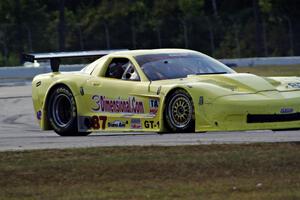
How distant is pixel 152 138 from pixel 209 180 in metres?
3.89

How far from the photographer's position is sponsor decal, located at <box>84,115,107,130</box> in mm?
13797

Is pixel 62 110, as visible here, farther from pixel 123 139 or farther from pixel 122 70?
pixel 123 139

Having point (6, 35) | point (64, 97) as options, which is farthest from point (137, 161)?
point (6, 35)

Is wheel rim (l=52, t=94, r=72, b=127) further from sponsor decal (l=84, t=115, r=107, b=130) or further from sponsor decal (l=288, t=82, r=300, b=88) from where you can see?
sponsor decal (l=288, t=82, r=300, b=88)

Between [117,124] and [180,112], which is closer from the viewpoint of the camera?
[180,112]

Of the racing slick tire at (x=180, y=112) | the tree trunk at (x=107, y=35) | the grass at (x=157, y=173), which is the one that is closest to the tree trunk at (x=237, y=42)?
the tree trunk at (x=107, y=35)

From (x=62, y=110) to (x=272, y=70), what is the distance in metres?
21.8

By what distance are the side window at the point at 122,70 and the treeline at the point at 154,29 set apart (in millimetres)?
25151

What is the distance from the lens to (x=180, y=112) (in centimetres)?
1250

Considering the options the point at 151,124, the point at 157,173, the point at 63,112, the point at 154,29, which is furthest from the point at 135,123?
the point at 154,29

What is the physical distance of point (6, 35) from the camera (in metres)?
41.7

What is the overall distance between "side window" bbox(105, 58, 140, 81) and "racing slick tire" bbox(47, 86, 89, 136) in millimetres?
678

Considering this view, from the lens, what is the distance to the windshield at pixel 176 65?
1330 centimetres

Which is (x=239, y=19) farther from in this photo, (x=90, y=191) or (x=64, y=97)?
(x=90, y=191)
